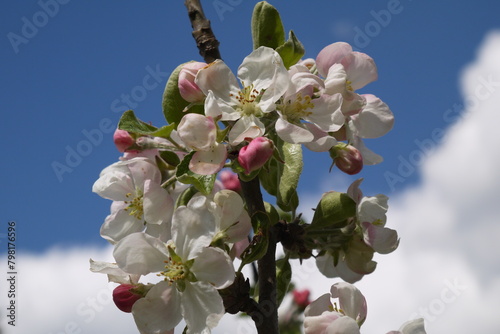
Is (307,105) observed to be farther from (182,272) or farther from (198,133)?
(182,272)

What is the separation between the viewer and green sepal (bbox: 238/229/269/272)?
1.39m

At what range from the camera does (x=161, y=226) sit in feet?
4.84

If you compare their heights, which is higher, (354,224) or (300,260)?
(354,224)

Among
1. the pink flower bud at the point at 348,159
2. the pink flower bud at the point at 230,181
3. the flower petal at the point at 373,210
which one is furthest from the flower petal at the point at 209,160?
the pink flower bud at the point at 230,181

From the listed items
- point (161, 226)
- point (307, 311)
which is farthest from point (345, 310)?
point (161, 226)

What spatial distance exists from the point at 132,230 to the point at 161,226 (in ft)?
0.46

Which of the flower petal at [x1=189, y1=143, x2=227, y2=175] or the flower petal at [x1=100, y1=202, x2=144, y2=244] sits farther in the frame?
the flower petal at [x1=100, y1=202, x2=144, y2=244]

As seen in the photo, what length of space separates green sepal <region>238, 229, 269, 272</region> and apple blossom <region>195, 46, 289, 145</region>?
0.72ft

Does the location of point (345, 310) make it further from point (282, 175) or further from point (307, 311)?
point (282, 175)

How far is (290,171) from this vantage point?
4.70ft

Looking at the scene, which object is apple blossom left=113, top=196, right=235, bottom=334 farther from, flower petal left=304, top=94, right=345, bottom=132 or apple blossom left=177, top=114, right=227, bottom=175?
flower petal left=304, top=94, right=345, bottom=132

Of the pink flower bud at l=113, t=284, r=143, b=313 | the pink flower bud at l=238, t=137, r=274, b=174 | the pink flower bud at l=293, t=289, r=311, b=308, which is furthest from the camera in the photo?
the pink flower bud at l=293, t=289, r=311, b=308

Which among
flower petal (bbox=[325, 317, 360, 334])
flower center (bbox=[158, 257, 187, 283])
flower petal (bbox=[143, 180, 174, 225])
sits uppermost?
flower petal (bbox=[143, 180, 174, 225])

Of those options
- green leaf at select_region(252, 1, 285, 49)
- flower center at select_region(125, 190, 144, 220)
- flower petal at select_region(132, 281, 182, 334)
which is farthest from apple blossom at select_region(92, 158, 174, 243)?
green leaf at select_region(252, 1, 285, 49)
